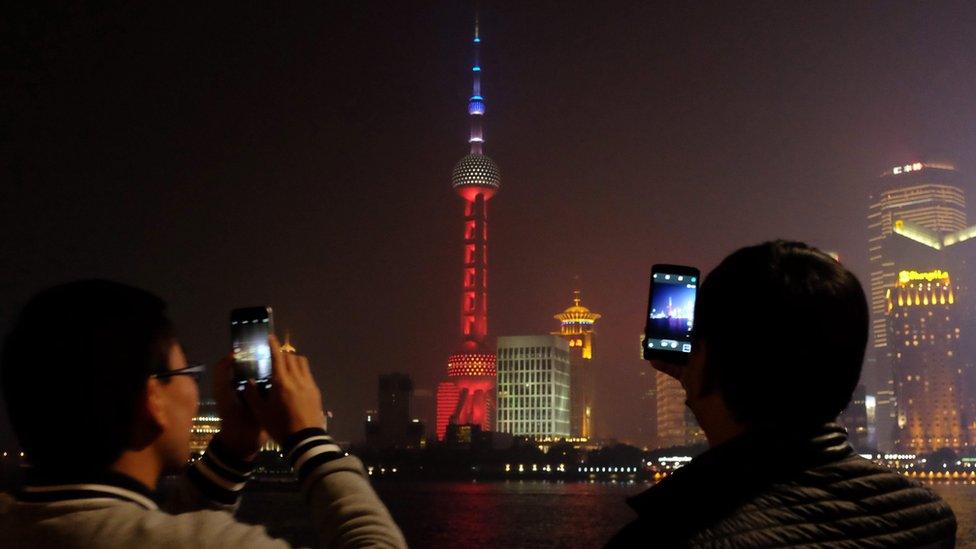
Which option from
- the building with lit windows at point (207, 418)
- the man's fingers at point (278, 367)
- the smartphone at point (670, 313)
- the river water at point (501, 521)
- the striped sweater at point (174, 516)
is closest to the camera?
Answer: the striped sweater at point (174, 516)

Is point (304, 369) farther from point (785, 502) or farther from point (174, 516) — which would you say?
point (785, 502)

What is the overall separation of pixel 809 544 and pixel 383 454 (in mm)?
189727

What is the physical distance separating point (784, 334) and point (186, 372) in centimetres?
148

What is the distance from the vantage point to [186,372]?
2.90m

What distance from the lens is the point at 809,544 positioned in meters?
2.72

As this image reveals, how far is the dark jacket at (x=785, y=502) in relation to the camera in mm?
2689

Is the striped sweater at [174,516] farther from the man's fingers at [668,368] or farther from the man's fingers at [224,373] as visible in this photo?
the man's fingers at [668,368]

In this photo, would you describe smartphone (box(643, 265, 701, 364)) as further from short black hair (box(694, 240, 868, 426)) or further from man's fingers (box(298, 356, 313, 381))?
man's fingers (box(298, 356, 313, 381))

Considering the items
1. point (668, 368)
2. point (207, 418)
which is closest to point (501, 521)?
point (207, 418)

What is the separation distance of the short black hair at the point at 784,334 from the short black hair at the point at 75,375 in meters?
1.45

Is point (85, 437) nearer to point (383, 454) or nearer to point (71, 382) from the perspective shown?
point (71, 382)

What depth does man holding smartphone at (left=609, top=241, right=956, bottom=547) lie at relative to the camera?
2.71m

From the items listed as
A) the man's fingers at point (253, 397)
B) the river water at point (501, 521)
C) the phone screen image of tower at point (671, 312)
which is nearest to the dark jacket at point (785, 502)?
the phone screen image of tower at point (671, 312)

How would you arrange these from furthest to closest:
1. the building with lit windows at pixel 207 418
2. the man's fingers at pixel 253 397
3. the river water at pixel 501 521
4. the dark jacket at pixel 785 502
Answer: the river water at pixel 501 521 → the building with lit windows at pixel 207 418 → the man's fingers at pixel 253 397 → the dark jacket at pixel 785 502
